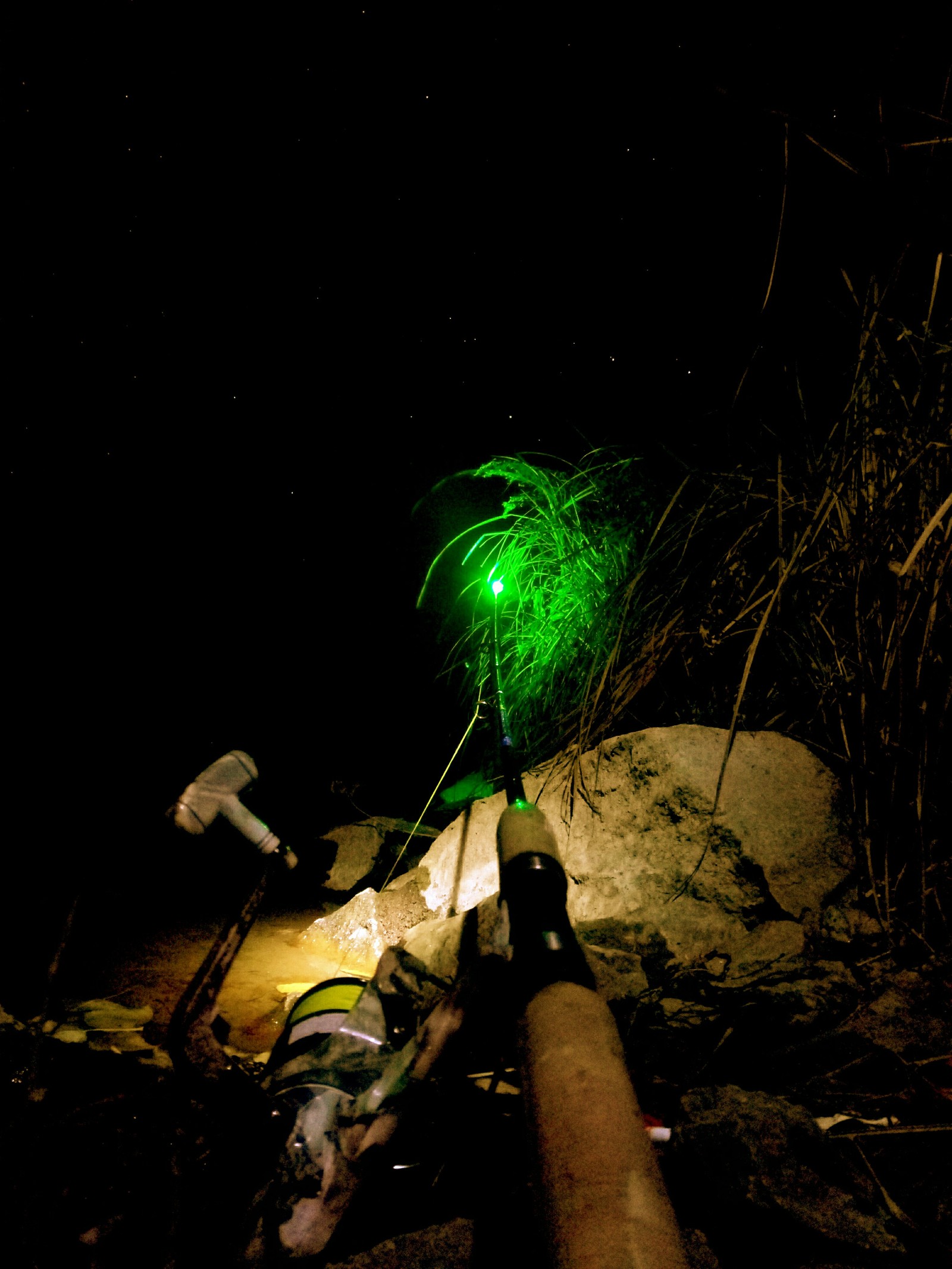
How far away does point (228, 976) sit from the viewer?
10.2ft

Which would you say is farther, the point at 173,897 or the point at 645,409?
the point at 645,409

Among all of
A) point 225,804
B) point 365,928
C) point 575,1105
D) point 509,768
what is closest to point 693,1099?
point 575,1105

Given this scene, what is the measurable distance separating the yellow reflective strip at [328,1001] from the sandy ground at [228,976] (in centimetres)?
89

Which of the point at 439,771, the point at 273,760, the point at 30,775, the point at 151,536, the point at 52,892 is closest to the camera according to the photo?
the point at 52,892

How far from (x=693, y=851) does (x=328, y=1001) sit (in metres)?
1.85

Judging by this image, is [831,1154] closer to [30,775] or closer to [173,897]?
[173,897]

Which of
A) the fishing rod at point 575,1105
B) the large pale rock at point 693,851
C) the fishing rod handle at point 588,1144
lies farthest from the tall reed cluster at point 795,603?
the fishing rod handle at point 588,1144

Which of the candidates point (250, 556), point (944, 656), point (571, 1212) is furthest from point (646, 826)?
point (250, 556)

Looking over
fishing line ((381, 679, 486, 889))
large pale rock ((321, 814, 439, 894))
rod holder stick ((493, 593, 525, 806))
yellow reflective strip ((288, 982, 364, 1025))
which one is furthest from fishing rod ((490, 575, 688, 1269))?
large pale rock ((321, 814, 439, 894))

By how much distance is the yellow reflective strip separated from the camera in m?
1.87

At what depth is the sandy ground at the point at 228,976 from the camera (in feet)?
8.91

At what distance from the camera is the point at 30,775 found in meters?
6.16

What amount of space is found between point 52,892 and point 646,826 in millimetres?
4184

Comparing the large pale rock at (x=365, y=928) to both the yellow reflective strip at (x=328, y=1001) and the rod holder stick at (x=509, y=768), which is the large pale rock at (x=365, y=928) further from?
the rod holder stick at (x=509, y=768)
